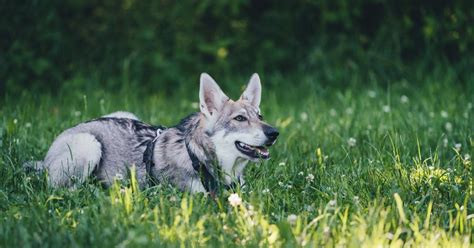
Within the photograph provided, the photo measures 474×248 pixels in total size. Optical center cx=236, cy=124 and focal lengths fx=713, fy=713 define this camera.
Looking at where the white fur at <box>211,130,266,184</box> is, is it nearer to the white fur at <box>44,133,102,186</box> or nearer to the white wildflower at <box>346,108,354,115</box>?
the white fur at <box>44,133,102,186</box>

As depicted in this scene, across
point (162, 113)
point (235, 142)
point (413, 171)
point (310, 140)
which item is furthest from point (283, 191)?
point (162, 113)

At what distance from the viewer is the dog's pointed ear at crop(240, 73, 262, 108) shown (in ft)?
17.0

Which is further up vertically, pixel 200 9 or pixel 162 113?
pixel 200 9

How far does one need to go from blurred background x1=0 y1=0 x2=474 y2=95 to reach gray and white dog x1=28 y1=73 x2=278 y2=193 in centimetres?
400

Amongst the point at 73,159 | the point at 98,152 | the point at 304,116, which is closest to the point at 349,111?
the point at 304,116

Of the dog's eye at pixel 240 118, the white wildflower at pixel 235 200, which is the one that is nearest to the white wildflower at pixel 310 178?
the dog's eye at pixel 240 118

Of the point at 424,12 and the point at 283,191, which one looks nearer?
the point at 283,191

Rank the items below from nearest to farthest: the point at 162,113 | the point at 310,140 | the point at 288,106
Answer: the point at 310,140 < the point at 162,113 < the point at 288,106

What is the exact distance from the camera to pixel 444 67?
915 cm

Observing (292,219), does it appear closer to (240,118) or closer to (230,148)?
(230,148)

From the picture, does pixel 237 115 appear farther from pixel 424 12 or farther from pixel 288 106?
pixel 424 12

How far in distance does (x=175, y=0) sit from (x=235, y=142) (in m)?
5.54

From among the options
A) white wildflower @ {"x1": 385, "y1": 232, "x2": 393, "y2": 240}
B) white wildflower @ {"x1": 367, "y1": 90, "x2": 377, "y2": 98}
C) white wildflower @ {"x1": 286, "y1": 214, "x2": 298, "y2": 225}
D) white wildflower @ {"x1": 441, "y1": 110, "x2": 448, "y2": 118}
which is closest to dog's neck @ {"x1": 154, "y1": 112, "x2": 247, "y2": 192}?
white wildflower @ {"x1": 286, "y1": 214, "x2": 298, "y2": 225}

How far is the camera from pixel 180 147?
4.89 meters
